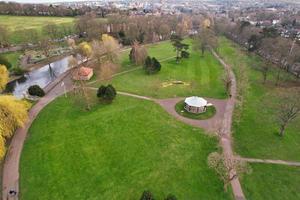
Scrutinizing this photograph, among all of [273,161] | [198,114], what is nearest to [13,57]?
[198,114]

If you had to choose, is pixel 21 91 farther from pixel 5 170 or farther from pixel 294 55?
pixel 294 55

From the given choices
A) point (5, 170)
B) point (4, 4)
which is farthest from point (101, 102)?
point (4, 4)

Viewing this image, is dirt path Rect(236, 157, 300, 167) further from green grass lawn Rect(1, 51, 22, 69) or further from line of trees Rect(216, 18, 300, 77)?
green grass lawn Rect(1, 51, 22, 69)

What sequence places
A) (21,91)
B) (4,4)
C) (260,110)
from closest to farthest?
(260,110)
(21,91)
(4,4)

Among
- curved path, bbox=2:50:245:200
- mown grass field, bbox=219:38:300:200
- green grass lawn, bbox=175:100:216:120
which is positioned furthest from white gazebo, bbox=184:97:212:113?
mown grass field, bbox=219:38:300:200

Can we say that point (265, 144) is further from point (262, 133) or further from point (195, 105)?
point (195, 105)
